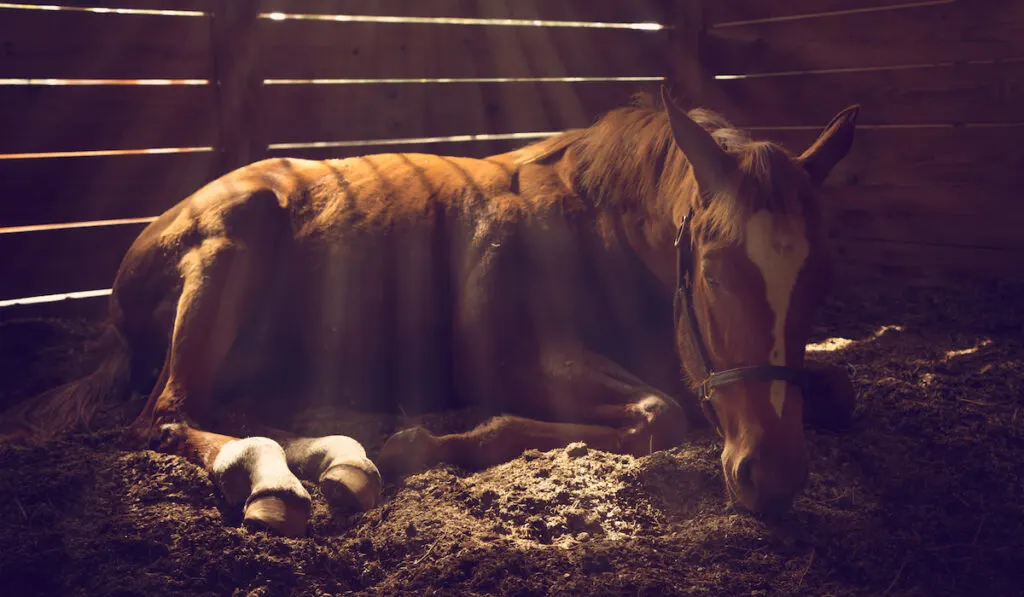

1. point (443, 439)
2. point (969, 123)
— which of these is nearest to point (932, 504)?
point (443, 439)

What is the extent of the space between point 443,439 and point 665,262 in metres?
1.01

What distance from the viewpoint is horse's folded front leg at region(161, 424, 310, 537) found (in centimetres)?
217

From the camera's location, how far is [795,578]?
74.3 inches

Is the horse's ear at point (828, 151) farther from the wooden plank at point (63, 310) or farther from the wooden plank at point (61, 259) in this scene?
the wooden plank at point (63, 310)

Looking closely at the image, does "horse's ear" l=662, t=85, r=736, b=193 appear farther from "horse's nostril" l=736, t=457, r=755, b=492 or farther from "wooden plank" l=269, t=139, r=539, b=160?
"wooden plank" l=269, t=139, r=539, b=160

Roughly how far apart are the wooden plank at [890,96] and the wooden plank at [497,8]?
870mm

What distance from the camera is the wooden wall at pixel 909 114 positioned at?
4.46m

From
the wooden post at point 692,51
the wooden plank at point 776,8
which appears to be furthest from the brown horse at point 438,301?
the wooden post at point 692,51

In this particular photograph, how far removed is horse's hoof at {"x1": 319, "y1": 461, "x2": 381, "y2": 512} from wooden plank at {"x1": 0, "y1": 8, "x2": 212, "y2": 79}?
9.26ft

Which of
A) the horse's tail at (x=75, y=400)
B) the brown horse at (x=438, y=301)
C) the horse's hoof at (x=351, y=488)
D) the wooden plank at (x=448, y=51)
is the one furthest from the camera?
the wooden plank at (x=448, y=51)

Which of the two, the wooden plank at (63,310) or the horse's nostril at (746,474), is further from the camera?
the wooden plank at (63,310)

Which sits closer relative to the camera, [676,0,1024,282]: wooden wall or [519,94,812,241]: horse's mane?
[519,94,812,241]: horse's mane

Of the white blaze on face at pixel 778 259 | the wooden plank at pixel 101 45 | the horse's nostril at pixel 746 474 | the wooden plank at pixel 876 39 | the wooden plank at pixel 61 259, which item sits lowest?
the horse's nostril at pixel 746 474

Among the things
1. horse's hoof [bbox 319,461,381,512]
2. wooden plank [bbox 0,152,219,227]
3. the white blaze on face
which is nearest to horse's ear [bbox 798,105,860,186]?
the white blaze on face
